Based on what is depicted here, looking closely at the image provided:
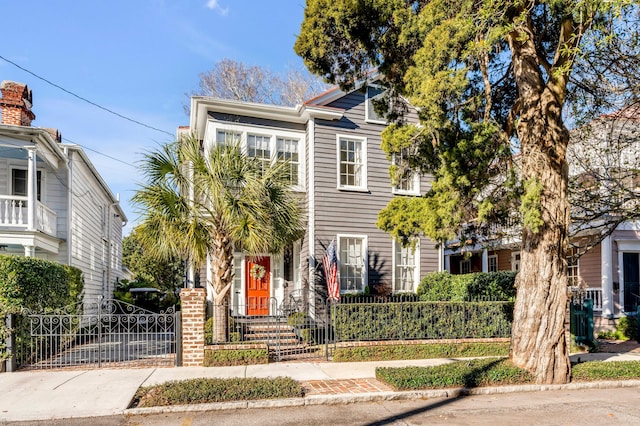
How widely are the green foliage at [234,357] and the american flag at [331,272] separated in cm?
274

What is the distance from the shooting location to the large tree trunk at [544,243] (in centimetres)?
810

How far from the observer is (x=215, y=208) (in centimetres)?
1005

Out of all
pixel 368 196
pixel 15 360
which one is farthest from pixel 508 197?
pixel 15 360

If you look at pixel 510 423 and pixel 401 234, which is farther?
pixel 401 234

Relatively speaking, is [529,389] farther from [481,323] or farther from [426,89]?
[426,89]

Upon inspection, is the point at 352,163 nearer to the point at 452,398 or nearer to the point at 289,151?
the point at 289,151

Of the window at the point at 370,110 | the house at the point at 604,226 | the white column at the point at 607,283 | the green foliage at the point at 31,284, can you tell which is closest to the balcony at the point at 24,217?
the green foliage at the point at 31,284

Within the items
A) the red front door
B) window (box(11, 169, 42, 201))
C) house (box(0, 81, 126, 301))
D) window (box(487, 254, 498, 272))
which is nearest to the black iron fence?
the red front door

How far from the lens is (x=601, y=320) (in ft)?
49.7

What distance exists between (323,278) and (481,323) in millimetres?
4525

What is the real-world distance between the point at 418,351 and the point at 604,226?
6.25 meters

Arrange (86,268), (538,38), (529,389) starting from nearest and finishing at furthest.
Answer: (529,389), (538,38), (86,268)

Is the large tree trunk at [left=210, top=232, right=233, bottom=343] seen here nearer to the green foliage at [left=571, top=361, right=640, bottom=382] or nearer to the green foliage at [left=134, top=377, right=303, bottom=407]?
the green foliage at [left=134, top=377, right=303, bottom=407]

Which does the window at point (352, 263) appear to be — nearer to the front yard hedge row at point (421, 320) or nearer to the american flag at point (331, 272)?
the american flag at point (331, 272)
